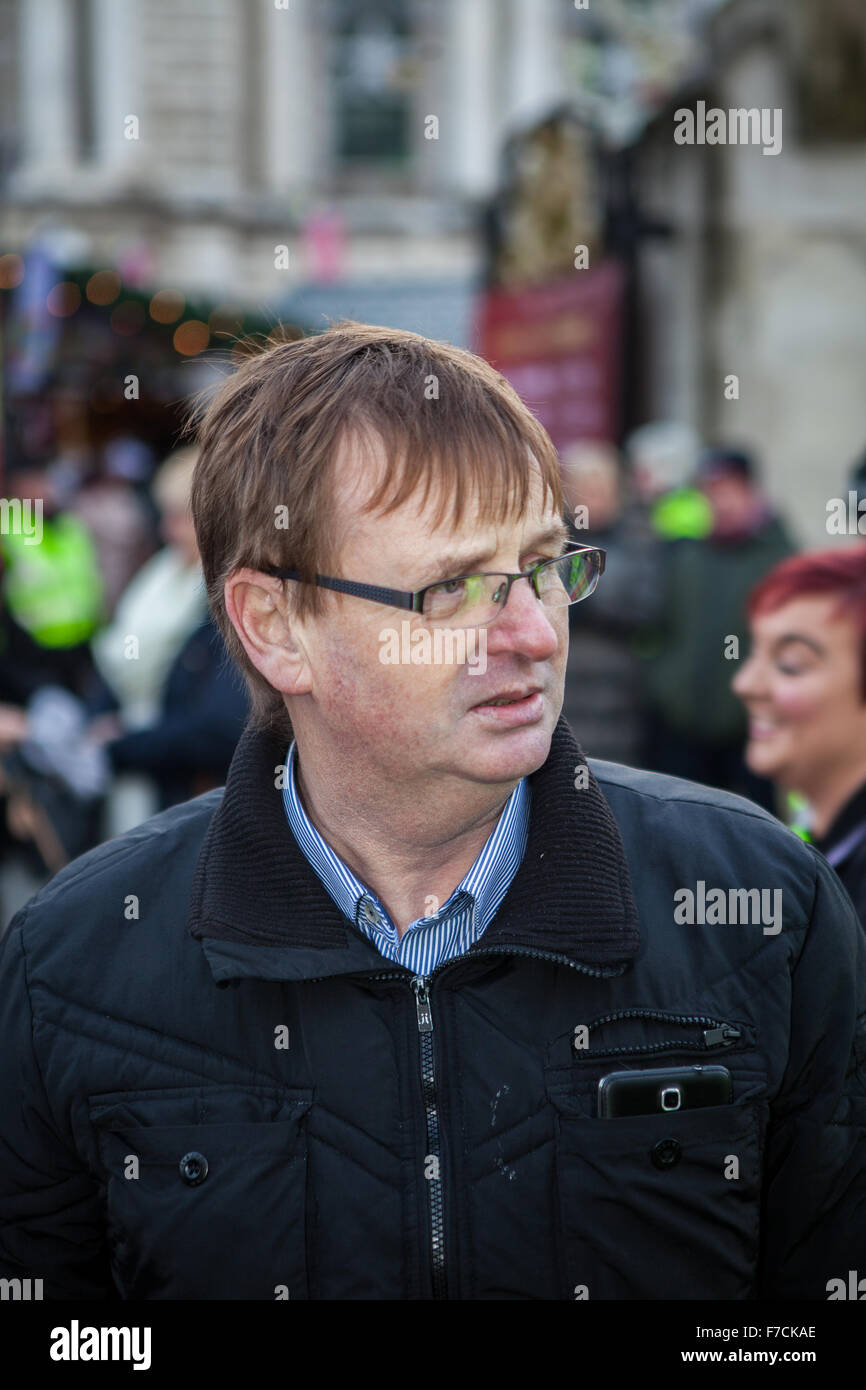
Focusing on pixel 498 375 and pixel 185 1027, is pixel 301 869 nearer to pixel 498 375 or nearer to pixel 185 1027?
pixel 185 1027

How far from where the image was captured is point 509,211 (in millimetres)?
10672

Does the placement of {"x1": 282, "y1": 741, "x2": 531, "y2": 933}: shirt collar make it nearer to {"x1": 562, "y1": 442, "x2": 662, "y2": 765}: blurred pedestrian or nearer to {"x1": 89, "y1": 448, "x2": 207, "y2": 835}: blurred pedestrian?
{"x1": 89, "y1": 448, "x2": 207, "y2": 835}: blurred pedestrian

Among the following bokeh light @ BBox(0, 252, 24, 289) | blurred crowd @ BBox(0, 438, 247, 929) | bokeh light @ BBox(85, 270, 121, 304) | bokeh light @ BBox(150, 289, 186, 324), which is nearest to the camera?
blurred crowd @ BBox(0, 438, 247, 929)

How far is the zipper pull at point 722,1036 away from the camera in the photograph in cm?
177

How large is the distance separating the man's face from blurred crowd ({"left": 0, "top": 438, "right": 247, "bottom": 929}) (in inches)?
85.6

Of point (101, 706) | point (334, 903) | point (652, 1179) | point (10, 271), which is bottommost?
point (652, 1179)

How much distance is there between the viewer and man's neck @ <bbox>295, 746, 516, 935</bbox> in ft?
6.17

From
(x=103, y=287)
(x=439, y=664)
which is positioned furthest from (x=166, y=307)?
(x=439, y=664)

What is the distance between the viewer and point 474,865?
190 cm

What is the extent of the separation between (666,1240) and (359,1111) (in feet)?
1.33

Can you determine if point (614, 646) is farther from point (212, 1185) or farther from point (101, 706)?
point (212, 1185)

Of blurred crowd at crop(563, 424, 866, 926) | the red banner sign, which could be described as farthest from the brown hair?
the red banner sign

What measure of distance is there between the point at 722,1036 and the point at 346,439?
852mm
